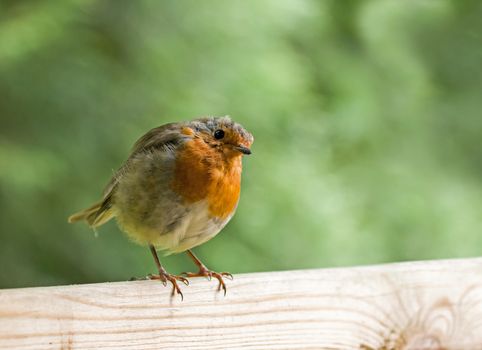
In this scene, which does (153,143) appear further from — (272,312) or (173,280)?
(272,312)

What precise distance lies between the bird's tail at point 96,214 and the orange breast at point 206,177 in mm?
463

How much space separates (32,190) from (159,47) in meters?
0.98

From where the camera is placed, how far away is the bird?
124 inches

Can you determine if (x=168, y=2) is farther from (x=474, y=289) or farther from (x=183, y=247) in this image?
(x=474, y=289)

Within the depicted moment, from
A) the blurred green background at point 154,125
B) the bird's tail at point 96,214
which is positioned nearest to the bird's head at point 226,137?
the bird's tail at point 96,214

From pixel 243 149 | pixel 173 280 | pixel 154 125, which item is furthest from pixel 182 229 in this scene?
pixel 154 125

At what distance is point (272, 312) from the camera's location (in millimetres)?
2635

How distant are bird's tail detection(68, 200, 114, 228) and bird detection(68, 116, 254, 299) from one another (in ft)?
0.66

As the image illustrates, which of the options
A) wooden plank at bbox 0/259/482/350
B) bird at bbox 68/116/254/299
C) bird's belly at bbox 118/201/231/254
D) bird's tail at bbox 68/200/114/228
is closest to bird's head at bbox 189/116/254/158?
bird at bbox 68/116/254/299

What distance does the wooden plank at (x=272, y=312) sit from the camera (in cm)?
221

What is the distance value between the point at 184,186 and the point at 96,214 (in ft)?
2.06

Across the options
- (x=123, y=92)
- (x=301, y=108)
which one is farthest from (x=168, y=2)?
(x=301, y=108)

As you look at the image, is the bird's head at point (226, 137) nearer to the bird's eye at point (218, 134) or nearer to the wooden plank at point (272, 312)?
the bird's eye at point (218, 134)

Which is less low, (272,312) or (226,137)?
(226,137)
